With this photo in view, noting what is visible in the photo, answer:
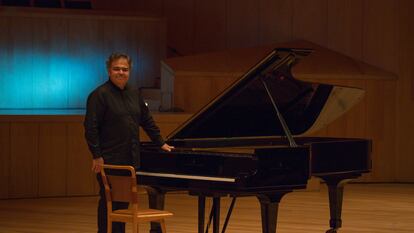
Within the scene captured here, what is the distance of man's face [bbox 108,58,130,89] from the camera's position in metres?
5.14

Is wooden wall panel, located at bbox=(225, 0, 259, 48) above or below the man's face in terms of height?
above

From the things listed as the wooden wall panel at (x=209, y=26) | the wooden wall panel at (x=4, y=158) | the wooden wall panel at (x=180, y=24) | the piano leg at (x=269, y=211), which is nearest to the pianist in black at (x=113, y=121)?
the piano leg at (x=269, y=211)

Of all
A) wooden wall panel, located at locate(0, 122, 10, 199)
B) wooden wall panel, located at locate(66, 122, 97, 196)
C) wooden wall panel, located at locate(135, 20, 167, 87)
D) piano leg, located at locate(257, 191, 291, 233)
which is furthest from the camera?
wooden wall panel, located at locate(135, 20, 167, 87)

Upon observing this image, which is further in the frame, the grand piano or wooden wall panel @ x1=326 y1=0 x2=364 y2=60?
wooden wall panel @ x1=326 y1=0 x2=364 y2=60

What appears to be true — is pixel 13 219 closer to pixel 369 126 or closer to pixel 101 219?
pixel 101 219

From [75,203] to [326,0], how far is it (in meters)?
3.97

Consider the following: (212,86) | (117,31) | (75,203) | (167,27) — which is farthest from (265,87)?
(167,27)

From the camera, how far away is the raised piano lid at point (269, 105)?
549cm

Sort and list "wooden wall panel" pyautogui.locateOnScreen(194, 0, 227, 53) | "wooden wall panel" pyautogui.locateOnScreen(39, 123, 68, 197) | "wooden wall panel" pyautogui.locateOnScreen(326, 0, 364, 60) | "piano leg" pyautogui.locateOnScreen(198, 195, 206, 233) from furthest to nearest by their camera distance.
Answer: "wooden wall panel" pyautogui.locateOnScreen(194, 0, 227, 53) → "wooden wall panel" pyautogui.locateOnScreen(326, 0, 364, 60) → "wooden wall panel" pyautogui.locateOnScreen(39, 123, 68, 197) → "piano leg" pyautogui.locateOnScreen(198, 195, 206, 233)

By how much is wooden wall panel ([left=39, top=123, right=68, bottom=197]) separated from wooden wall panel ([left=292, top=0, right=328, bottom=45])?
3408 mm

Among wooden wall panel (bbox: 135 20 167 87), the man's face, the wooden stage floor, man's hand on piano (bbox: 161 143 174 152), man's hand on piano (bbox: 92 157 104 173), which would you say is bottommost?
the wooden stage floor

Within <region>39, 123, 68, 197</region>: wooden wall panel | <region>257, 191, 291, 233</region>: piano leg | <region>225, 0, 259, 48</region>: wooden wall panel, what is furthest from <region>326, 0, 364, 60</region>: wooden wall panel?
<region>257, 191, 291, 233</region>: piano leg

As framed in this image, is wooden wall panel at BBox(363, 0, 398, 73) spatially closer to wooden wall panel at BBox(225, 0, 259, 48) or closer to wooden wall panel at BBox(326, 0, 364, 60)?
wooden wall panel at BBox(326, 0, 364, 60)

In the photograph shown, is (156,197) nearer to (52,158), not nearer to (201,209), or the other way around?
(201,209)
